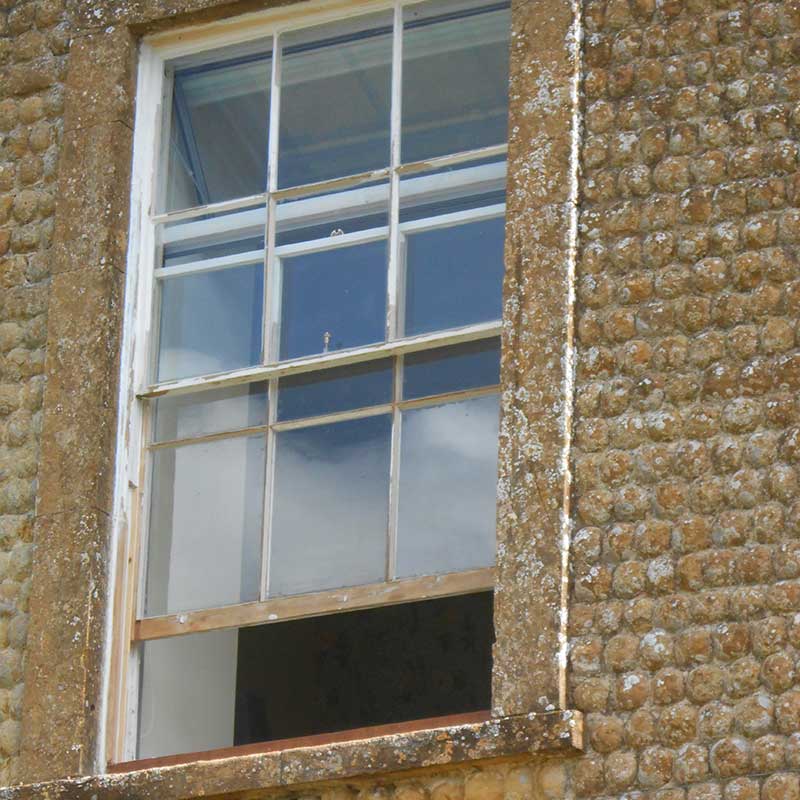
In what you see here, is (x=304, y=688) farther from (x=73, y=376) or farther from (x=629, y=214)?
(x=629, y=214)

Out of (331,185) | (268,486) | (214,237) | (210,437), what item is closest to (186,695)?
(268,486)

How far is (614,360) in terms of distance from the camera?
724 centimetres

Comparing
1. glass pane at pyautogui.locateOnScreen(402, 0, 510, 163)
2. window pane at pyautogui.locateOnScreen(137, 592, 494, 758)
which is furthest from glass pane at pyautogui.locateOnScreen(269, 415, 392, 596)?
window pane at pyautogui.locateOnScreen(137, 592, 494, 758)

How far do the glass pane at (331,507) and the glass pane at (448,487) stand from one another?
0.28 feet

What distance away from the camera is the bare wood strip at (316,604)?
7.34 metres

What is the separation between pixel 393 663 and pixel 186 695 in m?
3.98

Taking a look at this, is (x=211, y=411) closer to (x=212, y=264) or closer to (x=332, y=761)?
(x=212, y=264)

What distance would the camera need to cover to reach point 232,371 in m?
8.01

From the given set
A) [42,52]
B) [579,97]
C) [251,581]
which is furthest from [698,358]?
[42,52]

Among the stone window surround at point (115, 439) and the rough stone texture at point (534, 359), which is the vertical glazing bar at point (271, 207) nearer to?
the stone window surround at point (115, 439)

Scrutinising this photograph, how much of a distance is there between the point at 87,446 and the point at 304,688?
3.41 m

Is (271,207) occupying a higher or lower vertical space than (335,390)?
higher

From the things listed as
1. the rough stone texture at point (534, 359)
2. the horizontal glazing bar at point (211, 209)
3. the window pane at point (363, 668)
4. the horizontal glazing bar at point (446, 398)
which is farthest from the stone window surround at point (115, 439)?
the window pane at point (363, 668)

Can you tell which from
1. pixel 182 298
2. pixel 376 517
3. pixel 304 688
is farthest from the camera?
pixel 304 688
